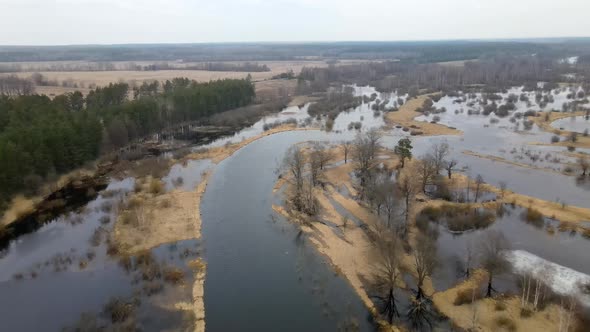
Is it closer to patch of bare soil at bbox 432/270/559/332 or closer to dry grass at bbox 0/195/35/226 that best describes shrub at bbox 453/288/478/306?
patch of bare soil at bbox 432/270/559/332

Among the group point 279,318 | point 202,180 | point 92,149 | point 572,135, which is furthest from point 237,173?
point 572,135

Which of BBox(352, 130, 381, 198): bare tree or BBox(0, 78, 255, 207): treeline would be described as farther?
BBox(352, 130, 381, 198): bare tree

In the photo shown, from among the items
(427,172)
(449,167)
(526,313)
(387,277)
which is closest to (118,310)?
(387,277)

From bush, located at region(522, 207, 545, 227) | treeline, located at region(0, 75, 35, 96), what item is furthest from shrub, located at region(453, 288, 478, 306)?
treeline, located at region(0, 75, 35, 96)

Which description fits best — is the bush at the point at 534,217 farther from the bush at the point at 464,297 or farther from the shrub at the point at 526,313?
the shrub at the point at 526,313

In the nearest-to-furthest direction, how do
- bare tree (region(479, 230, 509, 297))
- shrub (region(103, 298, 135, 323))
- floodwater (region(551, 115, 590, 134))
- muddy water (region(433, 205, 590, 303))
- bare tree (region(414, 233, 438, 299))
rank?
shrub (region(103, 298, 135, 323)), bare tree (region(414, 233, 438, 299)), bare tree (region(479, 230, 509, 297)), muddy water (region(433, 205, 590, 303)), floodwater (region(551, 115, 590, 134))

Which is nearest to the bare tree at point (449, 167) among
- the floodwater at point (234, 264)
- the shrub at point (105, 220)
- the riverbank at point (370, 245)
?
the riverbank at point (370, 245)

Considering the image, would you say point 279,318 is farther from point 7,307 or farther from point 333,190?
point 333,190
